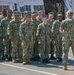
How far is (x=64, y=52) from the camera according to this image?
11531mm

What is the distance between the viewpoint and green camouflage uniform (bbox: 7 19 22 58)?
13.2m

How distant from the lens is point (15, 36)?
13.3 meters

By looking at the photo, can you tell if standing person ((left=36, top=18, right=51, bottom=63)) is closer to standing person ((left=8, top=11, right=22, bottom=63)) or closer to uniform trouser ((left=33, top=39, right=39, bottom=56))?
uniform trouser ((left=33, top=39, right=39, bottom=56))

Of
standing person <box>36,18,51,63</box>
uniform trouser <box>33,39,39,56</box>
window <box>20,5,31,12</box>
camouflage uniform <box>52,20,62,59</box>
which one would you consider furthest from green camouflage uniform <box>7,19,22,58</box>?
window <box>20,5,31,12</box>

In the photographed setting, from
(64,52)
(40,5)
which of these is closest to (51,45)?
(64,52)

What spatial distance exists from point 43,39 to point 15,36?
1116 mm

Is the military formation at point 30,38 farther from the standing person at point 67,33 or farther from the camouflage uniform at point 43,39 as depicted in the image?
the standing person at point 67,33

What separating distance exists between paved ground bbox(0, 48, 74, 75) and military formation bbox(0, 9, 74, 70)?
0.37m

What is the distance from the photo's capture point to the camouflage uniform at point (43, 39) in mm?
12945

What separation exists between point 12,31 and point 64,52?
2.63 m

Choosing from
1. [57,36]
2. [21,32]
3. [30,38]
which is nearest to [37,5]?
[57,36]

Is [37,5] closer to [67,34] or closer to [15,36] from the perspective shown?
[15,36]

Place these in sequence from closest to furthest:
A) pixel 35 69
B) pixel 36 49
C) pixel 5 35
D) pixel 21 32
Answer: pixel 35 69 → pixel 21 32 → pixel 36 49 → pixel 5 35

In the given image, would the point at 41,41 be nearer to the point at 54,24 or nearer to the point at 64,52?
the point at 54,24
